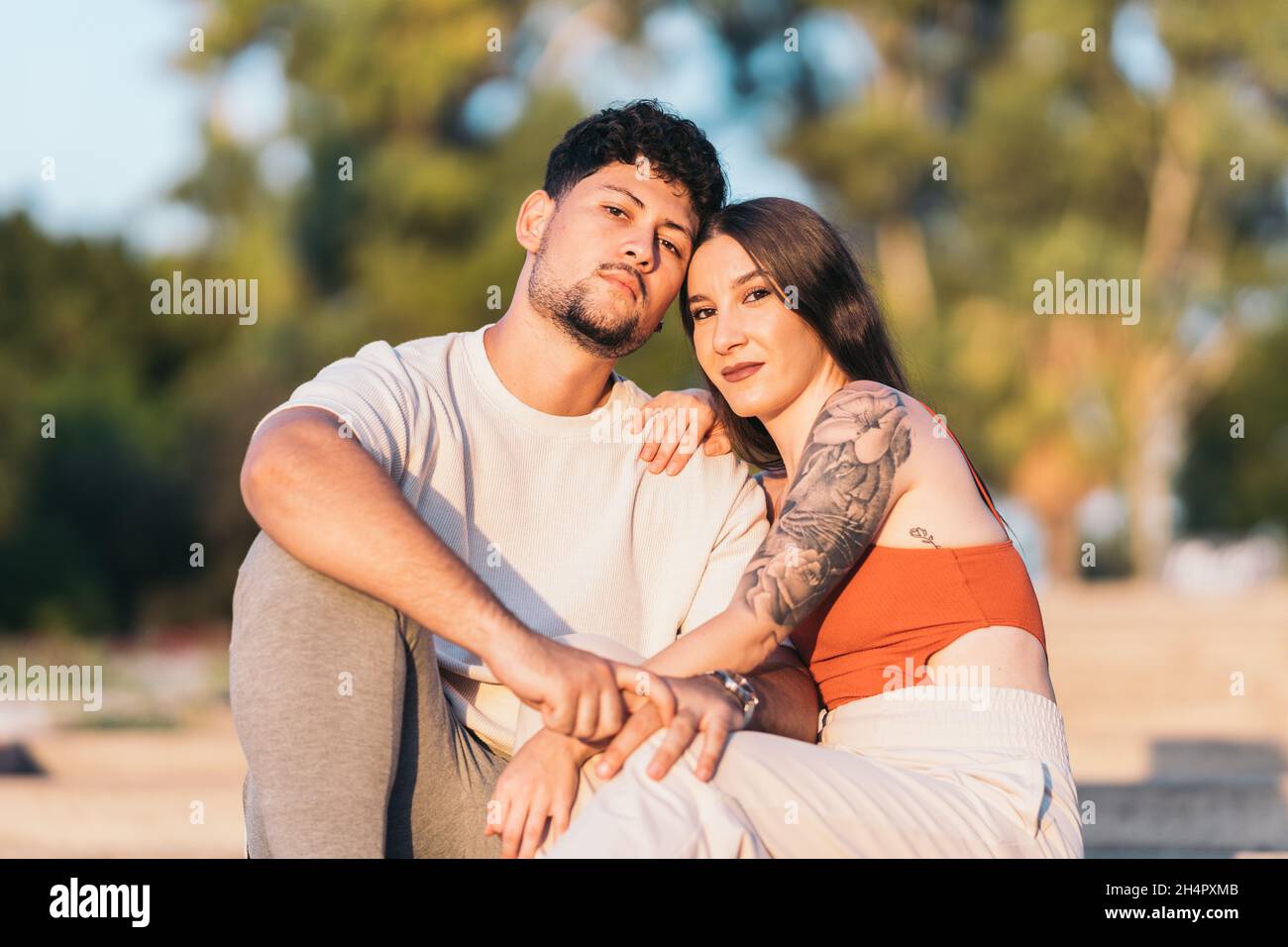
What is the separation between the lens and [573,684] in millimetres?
2729

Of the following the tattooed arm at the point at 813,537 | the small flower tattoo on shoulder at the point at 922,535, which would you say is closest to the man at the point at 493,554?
the tattooed arm at the point at 813,537

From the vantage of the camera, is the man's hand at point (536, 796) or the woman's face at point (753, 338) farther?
the woman's face at point (753, 338)

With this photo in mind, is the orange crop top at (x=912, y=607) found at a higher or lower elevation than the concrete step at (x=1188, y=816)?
higher

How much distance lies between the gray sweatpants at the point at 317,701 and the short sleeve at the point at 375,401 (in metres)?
0.31

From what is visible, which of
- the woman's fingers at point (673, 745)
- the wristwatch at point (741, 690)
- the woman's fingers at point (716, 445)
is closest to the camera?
the woman's fingers at point (673, 745)

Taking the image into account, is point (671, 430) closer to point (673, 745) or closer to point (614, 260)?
point (614, 260)

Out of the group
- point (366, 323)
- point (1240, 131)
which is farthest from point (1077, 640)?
point (1240, 131)

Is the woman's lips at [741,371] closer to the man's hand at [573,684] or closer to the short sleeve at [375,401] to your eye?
the short sleeve at [375,401]

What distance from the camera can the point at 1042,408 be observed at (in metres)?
23.3

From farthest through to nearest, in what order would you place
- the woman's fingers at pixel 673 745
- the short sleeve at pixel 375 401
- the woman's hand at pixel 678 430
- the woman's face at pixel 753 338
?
1. the woman's hand at pixel 678 430
2. the woman's face at pixel 753 338
3. the short sleeve at pixel 375 401
4. the woman's fingers at pixel 673 745

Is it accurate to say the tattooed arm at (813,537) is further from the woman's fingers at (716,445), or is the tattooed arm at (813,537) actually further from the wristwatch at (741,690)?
the woman's fingers at (716,445)

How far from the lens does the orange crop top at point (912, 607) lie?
3.04 meters

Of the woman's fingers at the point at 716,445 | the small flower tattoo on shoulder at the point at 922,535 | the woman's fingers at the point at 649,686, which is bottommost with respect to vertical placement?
the woman's fingers at the point at 649,686

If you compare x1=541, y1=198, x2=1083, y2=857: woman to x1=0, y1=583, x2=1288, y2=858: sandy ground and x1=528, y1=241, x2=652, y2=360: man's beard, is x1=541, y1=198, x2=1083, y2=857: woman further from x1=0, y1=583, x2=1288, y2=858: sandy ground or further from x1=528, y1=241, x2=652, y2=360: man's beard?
x1=0, y1=583, x2=1288, y2=858: sandy ground
